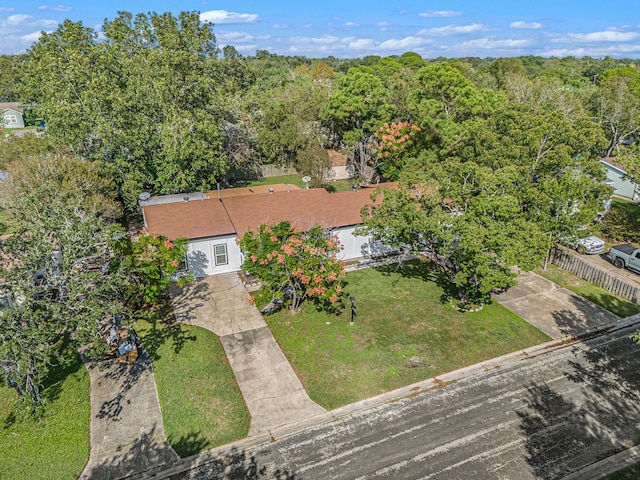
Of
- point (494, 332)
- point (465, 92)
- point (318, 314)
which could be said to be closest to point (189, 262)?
point (318, 314)

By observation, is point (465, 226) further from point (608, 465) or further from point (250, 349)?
point (250, 349)

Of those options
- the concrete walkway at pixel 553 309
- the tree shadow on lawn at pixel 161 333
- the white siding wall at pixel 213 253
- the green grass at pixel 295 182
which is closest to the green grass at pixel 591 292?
the concrete walkway at pixel 553 309

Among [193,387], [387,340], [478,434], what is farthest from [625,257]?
[193,387]

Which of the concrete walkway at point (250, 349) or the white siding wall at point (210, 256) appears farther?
the white siding wall at point (210, 256)

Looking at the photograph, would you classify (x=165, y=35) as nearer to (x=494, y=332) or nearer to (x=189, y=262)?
(x=189, y=262)

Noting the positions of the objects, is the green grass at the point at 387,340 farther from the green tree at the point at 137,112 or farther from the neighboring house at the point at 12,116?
the neighboring house at the point at 12,116

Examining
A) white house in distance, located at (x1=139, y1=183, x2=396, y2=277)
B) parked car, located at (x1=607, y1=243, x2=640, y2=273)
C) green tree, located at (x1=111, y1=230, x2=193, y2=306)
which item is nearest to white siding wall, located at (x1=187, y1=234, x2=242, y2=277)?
white house in distance, located at (x1=139, y1=183, x2=396, y2=277)
